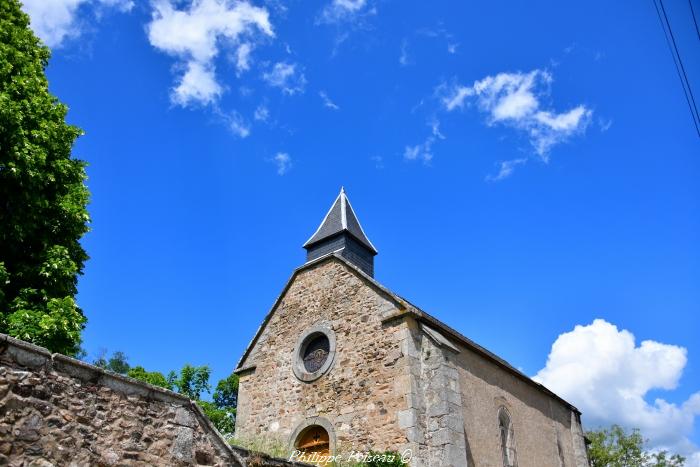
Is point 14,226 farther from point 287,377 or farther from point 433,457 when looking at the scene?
point 433,457

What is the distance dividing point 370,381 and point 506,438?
14.3ft

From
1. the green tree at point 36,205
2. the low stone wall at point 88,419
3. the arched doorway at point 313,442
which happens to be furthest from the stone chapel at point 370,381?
the low stone wall at point 88,419

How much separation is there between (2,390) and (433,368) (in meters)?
9.38

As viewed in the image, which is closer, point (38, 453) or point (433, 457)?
point (38, 453)

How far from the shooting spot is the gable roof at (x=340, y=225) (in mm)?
17023

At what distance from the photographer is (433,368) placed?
42.0 feet

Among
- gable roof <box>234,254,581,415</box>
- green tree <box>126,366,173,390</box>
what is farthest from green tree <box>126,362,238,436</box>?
gable roof <box>234,254,581,415</box>

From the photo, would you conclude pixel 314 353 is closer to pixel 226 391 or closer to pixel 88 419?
pixel 88 419

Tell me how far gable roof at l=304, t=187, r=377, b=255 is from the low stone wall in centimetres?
1052

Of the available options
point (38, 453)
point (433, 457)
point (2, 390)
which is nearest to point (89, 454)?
point (38, 453)

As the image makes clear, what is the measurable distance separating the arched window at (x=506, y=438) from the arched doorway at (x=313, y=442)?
4599 mm

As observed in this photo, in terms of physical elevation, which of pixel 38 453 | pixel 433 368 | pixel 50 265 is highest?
pixel 50 265

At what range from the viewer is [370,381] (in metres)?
13.5

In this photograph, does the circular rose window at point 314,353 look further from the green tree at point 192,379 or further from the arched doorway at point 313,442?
the green tree at point 192,379
